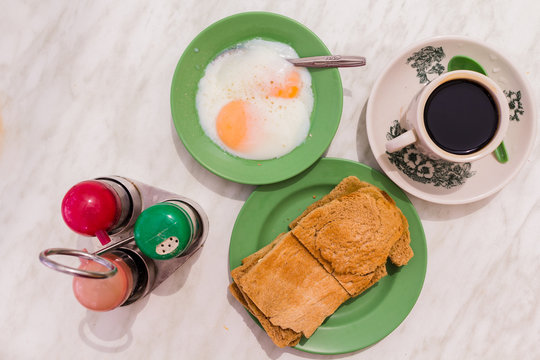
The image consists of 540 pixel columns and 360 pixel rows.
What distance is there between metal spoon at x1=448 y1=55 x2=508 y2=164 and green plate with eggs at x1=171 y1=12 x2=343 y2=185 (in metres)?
0.30

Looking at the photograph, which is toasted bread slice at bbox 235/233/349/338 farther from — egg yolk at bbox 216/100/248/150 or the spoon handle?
the spoon handle

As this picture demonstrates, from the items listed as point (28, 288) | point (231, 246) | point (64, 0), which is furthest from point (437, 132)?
point (28, 288)

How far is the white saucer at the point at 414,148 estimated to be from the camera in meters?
0.92

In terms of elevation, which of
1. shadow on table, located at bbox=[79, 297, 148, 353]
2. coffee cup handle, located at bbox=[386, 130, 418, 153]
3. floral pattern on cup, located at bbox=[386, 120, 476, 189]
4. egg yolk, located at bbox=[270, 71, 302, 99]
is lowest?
shadow on table, located at bbox=[79, 297, 148, 353]

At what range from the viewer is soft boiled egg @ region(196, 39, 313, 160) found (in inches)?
38.7

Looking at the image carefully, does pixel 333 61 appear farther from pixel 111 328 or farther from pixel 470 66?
pixel 111 328

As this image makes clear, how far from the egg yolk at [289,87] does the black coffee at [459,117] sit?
0.33 meters

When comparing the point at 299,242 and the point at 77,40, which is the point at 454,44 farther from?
the point at 77,40

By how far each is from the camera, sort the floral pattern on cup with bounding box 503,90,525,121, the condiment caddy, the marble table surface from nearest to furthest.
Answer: the condiment caddy, the floral pattern on cup with bounding box 503,90,525,121, the marble table surface

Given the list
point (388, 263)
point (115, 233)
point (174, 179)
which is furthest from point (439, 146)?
point (115, 233)

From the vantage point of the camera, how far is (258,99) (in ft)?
3.25

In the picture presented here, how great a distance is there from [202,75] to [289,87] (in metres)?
0.24

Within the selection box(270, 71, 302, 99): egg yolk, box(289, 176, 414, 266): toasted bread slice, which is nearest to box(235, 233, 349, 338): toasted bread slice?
box(289, 176, 414, 266): toasted bread slice

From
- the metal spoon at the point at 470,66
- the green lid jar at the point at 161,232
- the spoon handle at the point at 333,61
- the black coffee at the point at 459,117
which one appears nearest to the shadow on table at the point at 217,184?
the green lid jar at the point at 161,232
